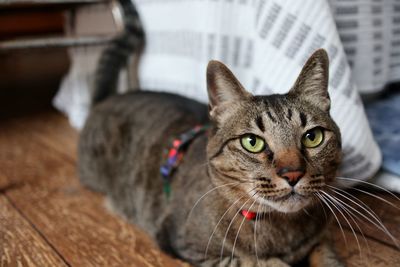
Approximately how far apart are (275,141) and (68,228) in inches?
26.7

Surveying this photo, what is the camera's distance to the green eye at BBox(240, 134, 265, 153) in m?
0.84

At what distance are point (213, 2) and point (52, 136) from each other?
1.10 metres

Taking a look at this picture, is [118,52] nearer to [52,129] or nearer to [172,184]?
[52,129]

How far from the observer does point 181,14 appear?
1.52m

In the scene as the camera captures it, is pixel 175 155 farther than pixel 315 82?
Yes

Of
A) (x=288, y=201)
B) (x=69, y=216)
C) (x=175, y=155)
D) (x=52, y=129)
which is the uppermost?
(x=288, y=201)

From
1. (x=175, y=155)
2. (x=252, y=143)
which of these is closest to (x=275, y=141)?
(x=252, y=143)

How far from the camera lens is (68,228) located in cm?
120

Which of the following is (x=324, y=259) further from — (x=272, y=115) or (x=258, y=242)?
(x=272, y=115)

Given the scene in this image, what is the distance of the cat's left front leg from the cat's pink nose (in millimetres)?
249

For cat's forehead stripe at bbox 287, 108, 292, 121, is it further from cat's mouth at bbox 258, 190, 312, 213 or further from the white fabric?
the white fabric

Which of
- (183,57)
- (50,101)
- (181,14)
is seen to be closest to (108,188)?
(183,57)

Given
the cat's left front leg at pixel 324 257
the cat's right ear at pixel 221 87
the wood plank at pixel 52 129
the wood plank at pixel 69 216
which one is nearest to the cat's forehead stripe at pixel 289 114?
the cat's right ear at pixel 221 87

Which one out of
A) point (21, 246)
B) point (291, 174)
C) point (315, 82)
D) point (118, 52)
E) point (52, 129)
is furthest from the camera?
point (52, 129)
